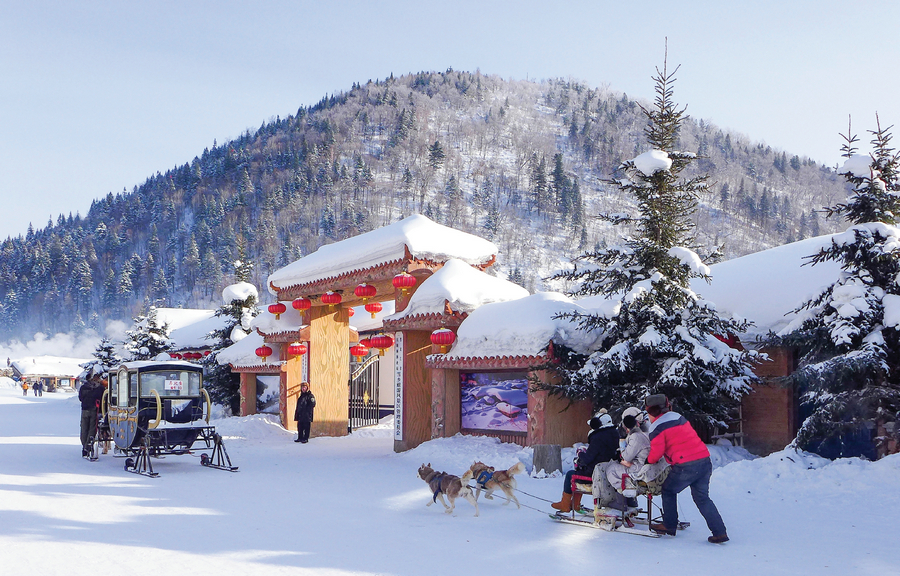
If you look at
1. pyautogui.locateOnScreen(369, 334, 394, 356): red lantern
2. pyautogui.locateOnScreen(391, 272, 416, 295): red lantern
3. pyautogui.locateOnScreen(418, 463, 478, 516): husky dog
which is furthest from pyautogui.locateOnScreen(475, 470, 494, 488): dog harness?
pyautogui.locateOnScreen(369, 334, 394, 356): red lantern

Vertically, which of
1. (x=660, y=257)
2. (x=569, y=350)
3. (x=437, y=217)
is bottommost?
(x=569, y=350)

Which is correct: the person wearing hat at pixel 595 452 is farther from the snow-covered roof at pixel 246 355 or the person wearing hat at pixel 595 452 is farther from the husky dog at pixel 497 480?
the snow-covered roof at pixel 246 355

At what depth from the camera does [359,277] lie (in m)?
19.2

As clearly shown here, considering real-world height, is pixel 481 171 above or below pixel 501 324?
above

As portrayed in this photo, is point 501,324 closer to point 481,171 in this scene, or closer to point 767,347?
point 767,347

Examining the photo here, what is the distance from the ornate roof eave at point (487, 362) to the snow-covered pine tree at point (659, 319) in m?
0.57

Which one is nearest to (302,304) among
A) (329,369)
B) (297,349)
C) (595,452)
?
(297,349)

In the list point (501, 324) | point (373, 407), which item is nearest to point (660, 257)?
point (501, 324)

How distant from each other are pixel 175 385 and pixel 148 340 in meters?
21.8

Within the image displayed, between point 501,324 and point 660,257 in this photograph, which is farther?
point 501,324

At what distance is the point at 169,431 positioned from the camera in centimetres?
1384

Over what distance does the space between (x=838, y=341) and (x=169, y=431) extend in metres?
12.1

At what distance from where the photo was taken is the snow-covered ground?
22.0 ft

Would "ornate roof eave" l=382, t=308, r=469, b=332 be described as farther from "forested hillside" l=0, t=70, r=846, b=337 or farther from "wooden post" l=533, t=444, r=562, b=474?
"forested hillside" l=0, t=70, r=846, b=337
